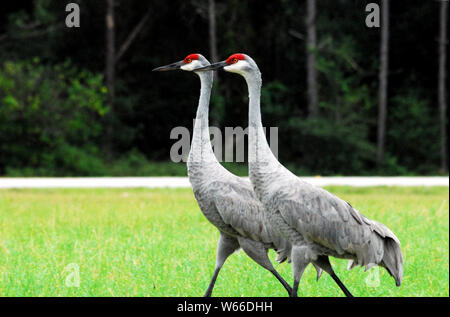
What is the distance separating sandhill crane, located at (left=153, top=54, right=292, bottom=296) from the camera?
4762mm

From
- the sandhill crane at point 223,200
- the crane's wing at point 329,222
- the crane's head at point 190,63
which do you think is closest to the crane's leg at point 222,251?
the sandhill crane at point 223,200

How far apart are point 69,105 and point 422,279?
12.7 meters

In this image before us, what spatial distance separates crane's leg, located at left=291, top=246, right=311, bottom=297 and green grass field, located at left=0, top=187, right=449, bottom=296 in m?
0.95

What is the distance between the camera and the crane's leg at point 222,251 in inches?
194

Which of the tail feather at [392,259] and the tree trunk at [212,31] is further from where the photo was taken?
the tree trunk at [212,31]

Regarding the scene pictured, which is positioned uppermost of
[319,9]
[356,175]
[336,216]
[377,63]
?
[319,9]

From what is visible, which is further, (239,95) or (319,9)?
(319,9)

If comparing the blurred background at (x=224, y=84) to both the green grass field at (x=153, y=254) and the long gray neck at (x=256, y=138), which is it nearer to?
the green grass field at (x=153, y=254)

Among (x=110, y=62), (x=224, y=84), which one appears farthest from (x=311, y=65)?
(x=110, y=62)

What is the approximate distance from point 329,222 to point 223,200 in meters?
0.78

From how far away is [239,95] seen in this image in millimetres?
19203

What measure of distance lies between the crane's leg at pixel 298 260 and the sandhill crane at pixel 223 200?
33cm

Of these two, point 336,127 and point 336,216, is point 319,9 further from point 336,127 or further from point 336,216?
point 336,216

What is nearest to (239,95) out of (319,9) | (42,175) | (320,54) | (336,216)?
(320,54)
